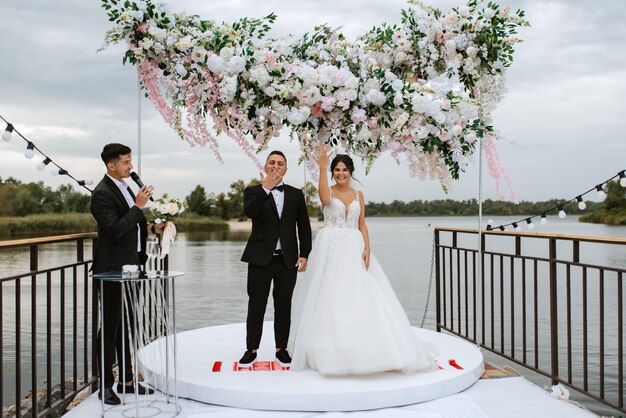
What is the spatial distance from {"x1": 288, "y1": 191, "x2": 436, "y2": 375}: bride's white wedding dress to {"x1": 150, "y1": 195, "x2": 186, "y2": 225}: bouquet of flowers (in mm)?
997

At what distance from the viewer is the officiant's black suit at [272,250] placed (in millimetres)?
3805

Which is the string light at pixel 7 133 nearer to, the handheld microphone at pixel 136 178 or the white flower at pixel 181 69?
the handheld microphone at pixel 136 178

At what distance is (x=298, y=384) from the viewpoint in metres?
3.46

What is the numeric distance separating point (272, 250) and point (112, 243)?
3.39ft

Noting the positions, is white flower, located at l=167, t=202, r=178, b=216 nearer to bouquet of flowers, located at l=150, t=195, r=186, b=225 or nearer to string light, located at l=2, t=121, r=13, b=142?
bouquet of flowers, located at l=150, t=195, r=186, b=225

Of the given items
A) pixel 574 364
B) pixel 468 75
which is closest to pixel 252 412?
pixel 468 75

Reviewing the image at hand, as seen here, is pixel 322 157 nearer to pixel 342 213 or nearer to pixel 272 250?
pixel 342 213

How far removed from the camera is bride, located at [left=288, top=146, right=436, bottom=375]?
3.58 metres

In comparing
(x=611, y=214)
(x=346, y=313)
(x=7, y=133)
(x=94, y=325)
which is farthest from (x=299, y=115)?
(x=611, y=214)

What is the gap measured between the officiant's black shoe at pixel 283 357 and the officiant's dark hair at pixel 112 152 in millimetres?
1732

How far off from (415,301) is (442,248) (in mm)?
9663

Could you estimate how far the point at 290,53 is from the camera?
409 cm

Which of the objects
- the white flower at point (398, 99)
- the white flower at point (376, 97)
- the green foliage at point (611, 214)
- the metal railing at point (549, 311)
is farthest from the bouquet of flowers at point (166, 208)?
the green foliage at point (611, 214)

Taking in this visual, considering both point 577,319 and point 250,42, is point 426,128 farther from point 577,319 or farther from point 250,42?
point 577,319
